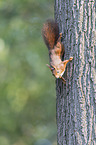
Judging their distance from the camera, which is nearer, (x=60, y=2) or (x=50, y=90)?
(x=60, y=2)

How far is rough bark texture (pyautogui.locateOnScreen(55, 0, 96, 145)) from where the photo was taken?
2947mm

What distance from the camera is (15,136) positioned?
10.6m

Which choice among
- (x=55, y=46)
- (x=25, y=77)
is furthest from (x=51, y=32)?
(x=25, y=77)

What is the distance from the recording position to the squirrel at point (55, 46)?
10.3 ft

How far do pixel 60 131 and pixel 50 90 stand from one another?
5.79 meters

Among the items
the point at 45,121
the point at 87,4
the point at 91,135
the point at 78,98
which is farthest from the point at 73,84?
the point at 45,121

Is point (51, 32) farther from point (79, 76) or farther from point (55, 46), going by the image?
point (79, 76)

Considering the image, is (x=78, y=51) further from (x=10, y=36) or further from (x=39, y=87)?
(x=39, y=87)

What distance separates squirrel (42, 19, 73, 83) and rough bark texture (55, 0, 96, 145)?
60 mm

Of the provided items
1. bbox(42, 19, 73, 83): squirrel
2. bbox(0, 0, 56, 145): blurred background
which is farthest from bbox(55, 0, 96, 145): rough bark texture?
bbox(0, 0, 56, 145): blurred background

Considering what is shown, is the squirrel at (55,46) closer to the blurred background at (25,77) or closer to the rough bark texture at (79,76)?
the rough bark texture at (79,76)

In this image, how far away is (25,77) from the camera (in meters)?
8.84

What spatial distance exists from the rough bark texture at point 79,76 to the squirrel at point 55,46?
6 cm

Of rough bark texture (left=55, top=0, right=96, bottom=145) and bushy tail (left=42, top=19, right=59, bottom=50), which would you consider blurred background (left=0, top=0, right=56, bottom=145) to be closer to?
bushy tail (left=42, top=19, right=59, bottom=50)
